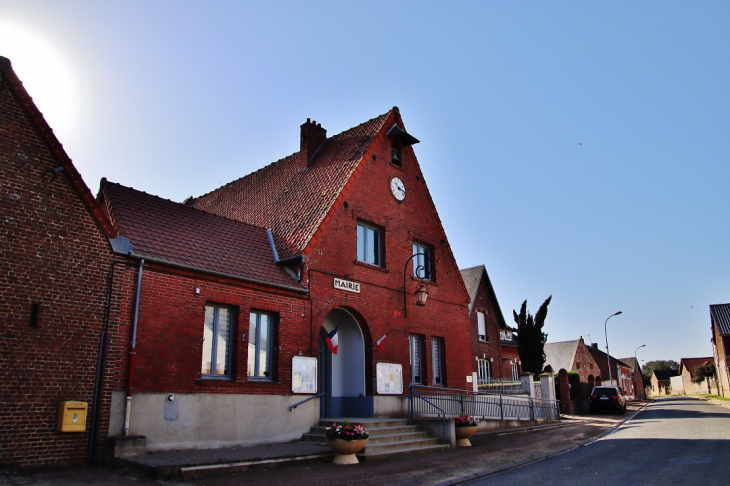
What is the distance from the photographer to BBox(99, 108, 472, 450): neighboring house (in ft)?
37.1

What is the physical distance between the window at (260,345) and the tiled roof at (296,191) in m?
2.12

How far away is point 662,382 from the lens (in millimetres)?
134125


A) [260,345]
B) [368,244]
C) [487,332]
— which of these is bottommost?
[260,345]

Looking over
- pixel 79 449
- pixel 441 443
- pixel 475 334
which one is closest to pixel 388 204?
pixel 441 443

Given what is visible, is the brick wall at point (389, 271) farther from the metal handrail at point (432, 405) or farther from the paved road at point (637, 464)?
the paved road at point (637, 464)

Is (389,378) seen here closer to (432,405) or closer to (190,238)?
(432,405)

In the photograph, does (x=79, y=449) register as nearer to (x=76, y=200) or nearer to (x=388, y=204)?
(x=76, y=200)

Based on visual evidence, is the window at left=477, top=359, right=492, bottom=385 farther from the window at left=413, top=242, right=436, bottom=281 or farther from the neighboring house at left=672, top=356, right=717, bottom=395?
the neighboring house at left=672, top=356, right=717, bottom=395

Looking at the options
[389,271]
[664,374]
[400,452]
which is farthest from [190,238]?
[664,374]

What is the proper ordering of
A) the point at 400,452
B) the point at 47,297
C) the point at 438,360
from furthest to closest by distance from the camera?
1. the point at 438,360
2. the point at 400,452
3. the point at 47,297

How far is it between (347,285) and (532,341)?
2303 cm

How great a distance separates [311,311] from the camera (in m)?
14.5

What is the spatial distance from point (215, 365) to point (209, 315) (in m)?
1.14

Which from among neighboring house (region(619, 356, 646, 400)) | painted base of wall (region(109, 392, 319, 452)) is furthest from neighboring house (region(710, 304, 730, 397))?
painted base of wall (region(109, 392, 319, 452))
